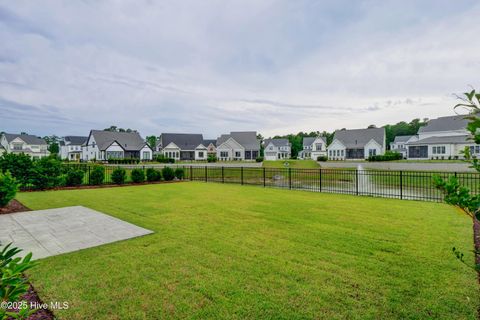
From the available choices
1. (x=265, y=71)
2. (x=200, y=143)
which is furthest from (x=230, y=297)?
(x=200, y=143)

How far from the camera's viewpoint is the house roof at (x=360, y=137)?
41.1m

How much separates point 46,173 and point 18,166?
3.57 feet

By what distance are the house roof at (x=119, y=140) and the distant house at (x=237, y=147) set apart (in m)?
15.7

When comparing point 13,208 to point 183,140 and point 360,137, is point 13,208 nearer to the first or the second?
point 183,140

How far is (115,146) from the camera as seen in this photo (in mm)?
43188

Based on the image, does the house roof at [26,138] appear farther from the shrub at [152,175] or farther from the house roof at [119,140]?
the shrub at [152,175]

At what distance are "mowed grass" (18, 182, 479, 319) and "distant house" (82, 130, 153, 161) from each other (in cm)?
4230

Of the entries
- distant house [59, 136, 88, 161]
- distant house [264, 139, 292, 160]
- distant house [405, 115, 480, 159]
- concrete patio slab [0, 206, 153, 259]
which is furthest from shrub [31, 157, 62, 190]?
distant house [59, 136, 88, 161]

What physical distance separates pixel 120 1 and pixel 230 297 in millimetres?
10898

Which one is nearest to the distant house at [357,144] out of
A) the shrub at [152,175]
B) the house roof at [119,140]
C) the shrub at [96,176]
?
the shrub at [152,175]

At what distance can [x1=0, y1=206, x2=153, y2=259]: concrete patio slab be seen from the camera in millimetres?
4574

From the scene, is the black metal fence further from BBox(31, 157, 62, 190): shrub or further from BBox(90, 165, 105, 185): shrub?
BBox(31, 157, 62, 190): shrub

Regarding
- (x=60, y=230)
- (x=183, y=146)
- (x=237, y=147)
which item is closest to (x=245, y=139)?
(x=237, y=147)

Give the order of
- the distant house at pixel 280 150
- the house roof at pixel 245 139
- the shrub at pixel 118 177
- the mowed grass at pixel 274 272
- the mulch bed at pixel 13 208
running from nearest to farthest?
the mowed grass at pixel 274 272
the mulch bed at pixel 13 208
the shrub at pixel 118 177
the house roof at pixel 245 139
the distant house at pixel 280 150
